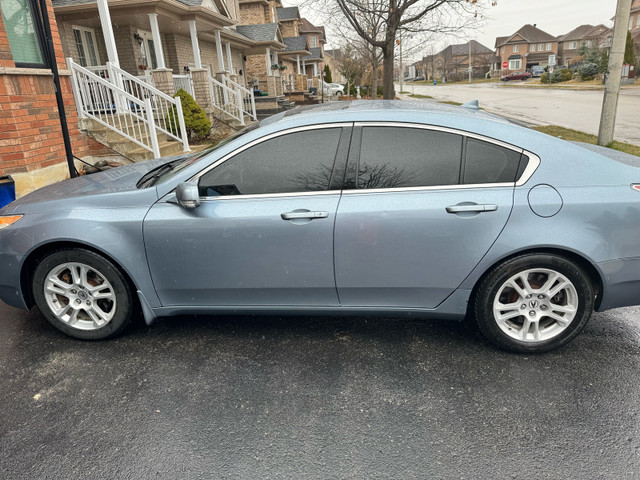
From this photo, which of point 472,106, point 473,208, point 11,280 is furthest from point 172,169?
point 472,106

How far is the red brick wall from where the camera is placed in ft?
21.7

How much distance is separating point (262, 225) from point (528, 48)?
116 metres

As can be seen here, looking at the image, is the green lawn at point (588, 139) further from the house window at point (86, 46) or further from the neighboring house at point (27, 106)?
the house window at point (86, 46)

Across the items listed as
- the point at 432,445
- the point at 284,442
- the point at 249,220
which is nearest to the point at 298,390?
the point at 284,442

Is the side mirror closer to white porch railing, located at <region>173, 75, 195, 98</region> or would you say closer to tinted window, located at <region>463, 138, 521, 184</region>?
tinted window, located at <region>463, 138, 521, 184</region>

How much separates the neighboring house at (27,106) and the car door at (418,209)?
237 inches

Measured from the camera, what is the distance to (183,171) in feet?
10.5

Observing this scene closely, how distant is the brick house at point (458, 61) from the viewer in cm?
10346

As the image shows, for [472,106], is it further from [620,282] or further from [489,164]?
[620,282]

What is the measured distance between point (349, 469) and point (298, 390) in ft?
A: 2.21

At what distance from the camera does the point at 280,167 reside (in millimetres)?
3086

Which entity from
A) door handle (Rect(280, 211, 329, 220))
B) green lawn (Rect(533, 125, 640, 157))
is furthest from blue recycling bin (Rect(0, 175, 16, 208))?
green lawn (Rect(533, 125, 640, 157))

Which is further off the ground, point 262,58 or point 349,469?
point 262,58

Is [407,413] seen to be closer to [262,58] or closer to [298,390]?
[298,390]
